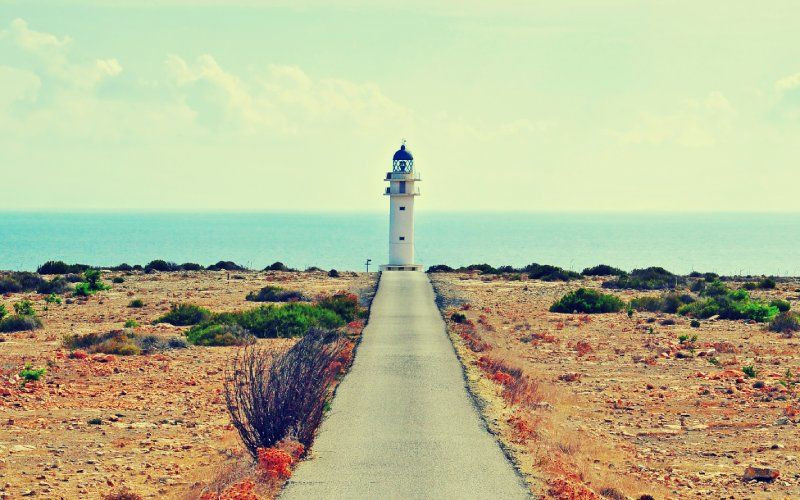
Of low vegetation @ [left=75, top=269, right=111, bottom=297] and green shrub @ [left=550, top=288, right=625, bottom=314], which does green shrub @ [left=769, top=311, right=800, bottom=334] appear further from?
low vegetation @ [left=75, top=269, right=111, bottom=297]

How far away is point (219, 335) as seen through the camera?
30.3m

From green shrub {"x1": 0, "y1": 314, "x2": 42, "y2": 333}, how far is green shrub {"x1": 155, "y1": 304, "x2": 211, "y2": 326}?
417 cm

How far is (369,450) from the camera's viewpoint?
1458 centimetres

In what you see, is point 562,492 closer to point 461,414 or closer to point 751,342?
point 461,414

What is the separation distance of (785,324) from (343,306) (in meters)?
15.3

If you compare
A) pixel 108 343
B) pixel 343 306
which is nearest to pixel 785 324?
pixel 343 306

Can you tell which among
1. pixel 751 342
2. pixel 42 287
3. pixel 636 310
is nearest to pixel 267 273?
pixel 42 287

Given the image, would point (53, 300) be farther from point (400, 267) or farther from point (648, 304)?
point (400, 267)

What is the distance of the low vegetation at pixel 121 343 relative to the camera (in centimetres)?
→ 2731

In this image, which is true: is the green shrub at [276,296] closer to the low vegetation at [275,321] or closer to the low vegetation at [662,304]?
the low vegetation at [275,321]

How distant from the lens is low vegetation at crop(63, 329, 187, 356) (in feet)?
89.6

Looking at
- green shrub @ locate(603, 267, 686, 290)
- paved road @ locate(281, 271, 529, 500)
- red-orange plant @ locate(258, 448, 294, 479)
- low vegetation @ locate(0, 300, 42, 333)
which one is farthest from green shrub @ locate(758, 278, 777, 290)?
red-orange plant @ locate(258, 448, 294, 479)

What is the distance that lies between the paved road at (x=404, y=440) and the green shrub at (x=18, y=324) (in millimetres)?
12682

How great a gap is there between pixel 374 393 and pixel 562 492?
→ 7.40 meters
